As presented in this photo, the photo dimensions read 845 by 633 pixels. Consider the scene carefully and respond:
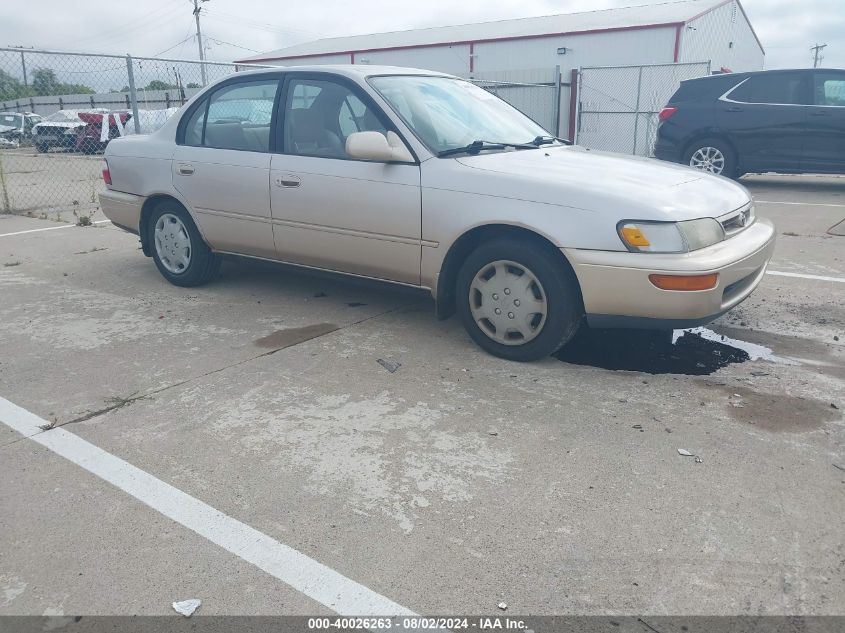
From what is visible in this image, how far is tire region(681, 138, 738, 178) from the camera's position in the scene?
11.1 metres

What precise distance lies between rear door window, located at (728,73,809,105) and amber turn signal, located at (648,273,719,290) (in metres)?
8.73

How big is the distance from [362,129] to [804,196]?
350 inches

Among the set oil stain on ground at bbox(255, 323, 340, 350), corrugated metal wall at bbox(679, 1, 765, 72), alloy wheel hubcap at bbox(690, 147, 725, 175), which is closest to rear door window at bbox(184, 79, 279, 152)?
oil stain on ground at bbox(255, 323, 340, 350)

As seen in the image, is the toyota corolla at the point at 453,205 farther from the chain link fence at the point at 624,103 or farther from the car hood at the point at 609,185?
the chain link fence at the point at 624,103

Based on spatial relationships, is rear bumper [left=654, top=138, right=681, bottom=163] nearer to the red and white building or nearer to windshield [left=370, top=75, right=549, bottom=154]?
windshield [left=370, top=75, right=549, bottom=154]

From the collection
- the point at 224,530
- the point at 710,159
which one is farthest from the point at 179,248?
the point at 710,159

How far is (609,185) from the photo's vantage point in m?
3.83

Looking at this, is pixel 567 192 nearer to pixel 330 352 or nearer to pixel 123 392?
pixel 330 352

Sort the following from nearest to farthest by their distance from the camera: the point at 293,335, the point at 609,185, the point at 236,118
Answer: the point at 609,185 → the point at 293,335 → the point at 236,118

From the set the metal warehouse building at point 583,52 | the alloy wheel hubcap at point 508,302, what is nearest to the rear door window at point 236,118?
the alloy wheel hubcap at point 508,302

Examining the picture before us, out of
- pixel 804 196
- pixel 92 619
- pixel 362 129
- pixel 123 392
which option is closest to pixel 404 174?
pixel 362 129

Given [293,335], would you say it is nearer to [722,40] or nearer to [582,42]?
[582,42]

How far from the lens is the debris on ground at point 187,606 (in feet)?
7.14

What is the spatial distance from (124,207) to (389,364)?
3165 mm
